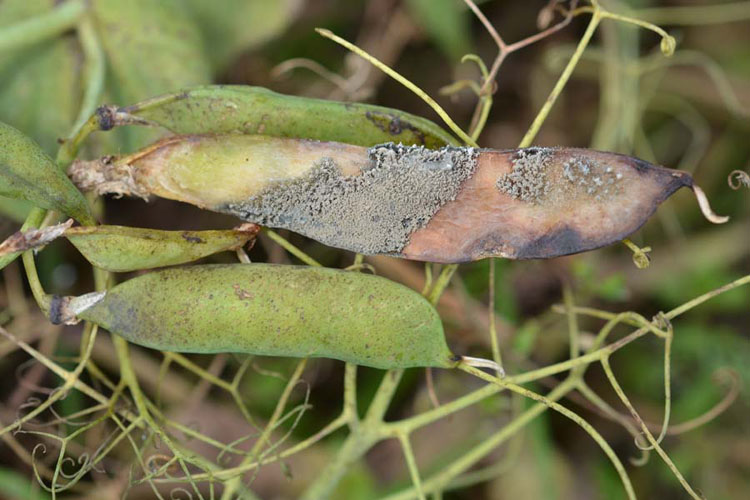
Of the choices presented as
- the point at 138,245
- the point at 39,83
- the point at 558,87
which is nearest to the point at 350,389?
the point at 138,245

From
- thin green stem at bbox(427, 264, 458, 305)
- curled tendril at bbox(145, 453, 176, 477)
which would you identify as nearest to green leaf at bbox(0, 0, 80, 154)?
curled tendril at bbox(145, 453, 176, 477)

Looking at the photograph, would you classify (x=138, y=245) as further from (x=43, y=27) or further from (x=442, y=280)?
(x=43, y=27)

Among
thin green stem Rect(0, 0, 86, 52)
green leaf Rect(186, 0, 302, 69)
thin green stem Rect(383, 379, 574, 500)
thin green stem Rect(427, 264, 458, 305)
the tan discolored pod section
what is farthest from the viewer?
green leaf Rect(186, 0, 302, 69)

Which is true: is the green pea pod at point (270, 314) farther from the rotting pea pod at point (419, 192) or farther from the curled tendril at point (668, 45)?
the curled tendril at point (668, 45)

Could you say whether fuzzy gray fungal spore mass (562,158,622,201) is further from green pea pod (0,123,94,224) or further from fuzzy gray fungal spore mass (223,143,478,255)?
green pea pod (0,123,94,224)

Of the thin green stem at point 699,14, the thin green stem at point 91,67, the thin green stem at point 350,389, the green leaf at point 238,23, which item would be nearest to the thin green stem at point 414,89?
the thin green stem at point 350,389

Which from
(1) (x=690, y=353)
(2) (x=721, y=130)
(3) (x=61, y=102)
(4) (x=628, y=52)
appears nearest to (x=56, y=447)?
(3) (x=61, y=102)
